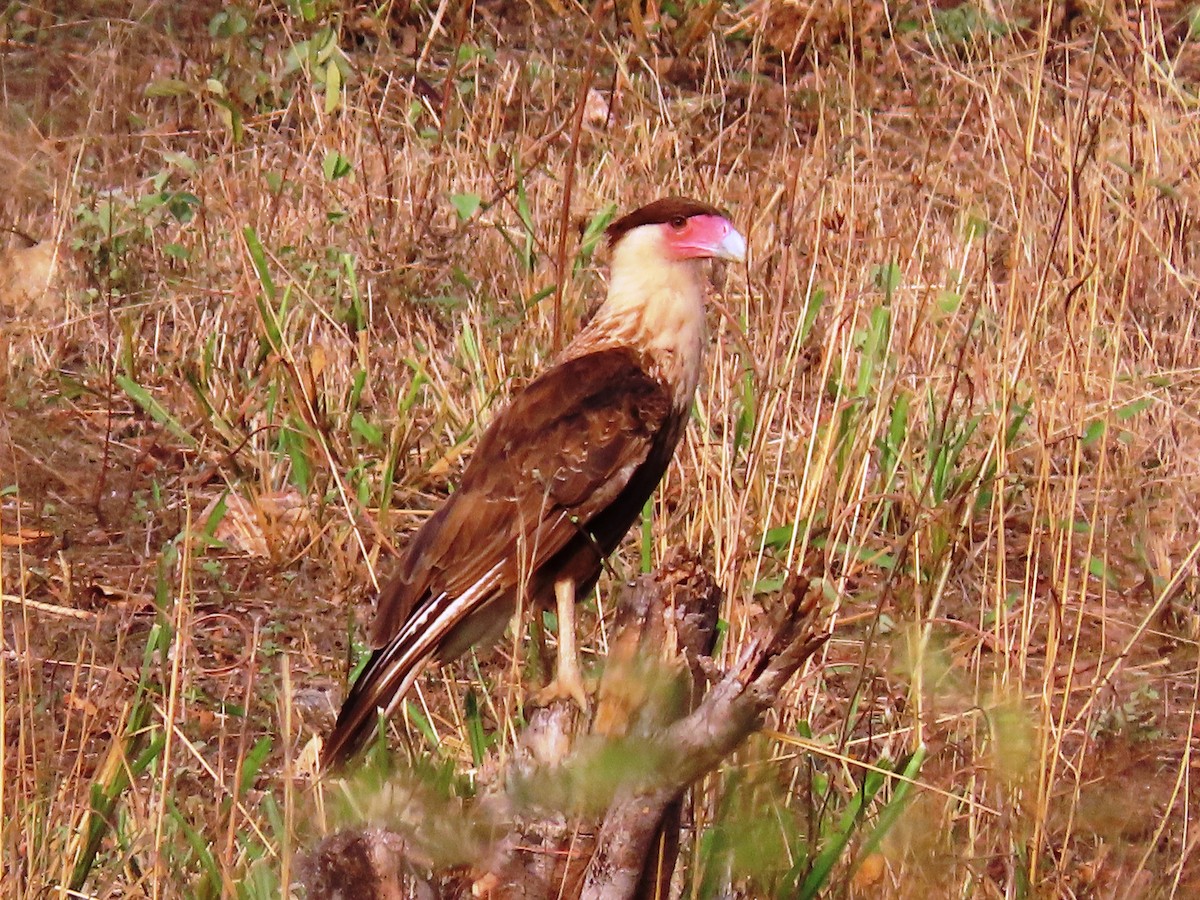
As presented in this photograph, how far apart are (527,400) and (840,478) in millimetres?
646

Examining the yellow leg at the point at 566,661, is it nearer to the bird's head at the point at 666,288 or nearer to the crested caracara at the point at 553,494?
the crested caracara at the point at 553,494

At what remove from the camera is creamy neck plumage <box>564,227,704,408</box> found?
3.62m

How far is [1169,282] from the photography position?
17.8 ft

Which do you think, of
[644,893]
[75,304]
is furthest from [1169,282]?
[644,893]

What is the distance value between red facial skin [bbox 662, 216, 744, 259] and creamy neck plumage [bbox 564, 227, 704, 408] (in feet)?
0.07

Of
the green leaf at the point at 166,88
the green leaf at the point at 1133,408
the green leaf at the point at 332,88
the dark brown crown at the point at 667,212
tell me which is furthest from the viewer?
the green leaf at the point at 166,88

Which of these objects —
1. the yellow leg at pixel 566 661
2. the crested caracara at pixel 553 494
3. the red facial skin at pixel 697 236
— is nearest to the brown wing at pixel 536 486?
the crested caracara at pixel 553 494

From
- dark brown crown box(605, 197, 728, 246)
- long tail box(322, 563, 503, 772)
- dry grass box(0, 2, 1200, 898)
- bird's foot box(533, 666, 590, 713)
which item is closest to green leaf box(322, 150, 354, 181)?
dry grass box(0, 2, 1200, 898)

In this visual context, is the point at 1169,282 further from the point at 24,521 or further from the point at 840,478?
the point at 24,521

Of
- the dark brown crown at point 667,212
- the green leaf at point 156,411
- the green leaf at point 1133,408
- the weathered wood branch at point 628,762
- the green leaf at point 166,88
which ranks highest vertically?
the dark brown crown at point 667,212

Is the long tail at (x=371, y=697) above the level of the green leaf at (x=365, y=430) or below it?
below

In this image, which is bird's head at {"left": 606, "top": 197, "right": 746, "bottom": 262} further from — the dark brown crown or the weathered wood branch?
the weathered wood branch

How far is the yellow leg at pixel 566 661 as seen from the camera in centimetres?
289

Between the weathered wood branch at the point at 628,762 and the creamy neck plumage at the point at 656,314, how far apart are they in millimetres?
1258
